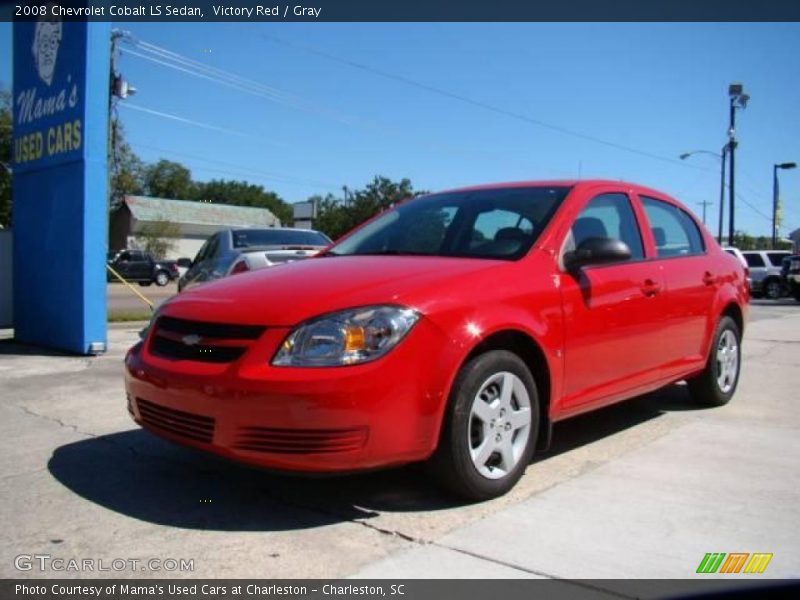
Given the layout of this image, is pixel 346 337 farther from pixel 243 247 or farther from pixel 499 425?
pixel 243 247

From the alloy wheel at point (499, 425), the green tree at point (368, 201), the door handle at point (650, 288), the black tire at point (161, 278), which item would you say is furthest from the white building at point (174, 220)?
the alloy wheel at point (499, 425)

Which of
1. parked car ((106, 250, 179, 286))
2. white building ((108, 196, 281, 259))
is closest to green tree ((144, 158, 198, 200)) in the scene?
white building ((108, 196, 281, 259))

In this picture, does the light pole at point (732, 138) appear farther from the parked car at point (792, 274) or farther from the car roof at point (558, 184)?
the car roof at point (558, 184)

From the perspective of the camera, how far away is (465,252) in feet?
13.9

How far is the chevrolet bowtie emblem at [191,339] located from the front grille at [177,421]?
0.32m

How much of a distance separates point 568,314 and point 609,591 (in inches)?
65.8

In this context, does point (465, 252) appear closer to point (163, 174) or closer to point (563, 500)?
point (563, 500)

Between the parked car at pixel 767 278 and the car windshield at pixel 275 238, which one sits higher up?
the car windshield at pixel 275 238

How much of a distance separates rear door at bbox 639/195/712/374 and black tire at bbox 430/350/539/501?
1653mm

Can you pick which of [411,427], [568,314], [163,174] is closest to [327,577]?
[411,427]

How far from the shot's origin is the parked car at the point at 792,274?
24.3 meters

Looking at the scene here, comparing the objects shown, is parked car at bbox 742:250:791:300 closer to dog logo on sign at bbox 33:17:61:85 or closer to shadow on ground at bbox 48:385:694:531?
dog logo on sign at bbox 33:17:61:85

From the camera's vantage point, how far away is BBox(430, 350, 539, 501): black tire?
338 centimetres

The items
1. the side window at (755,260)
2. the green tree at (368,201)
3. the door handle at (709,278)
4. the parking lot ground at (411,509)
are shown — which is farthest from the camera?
the green tree at (368,201)
